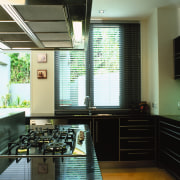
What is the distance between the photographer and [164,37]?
3.74m

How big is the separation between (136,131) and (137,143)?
205 millimetres

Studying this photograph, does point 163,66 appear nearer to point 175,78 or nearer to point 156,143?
point 175,78

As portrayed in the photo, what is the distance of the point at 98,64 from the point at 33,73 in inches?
49.9

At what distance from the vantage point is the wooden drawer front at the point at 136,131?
11.9ft

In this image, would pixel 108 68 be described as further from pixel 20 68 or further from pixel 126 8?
pixel 20 68

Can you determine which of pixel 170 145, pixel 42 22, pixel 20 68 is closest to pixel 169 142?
pixel 170 145

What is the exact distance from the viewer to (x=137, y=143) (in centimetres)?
364

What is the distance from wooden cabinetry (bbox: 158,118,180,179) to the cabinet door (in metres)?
0.73

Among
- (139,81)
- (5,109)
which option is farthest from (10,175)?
(5,109)

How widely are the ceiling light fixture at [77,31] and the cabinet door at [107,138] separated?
196 centimetres

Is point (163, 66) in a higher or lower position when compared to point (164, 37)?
lower

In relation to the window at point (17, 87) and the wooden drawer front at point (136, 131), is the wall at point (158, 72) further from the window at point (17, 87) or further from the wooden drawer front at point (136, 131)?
the window at point (17, 87)

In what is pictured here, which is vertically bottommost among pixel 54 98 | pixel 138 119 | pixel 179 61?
pixel 138 119

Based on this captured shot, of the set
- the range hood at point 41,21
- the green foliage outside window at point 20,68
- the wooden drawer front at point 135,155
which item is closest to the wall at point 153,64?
the wooden drawer front at point 135,155
